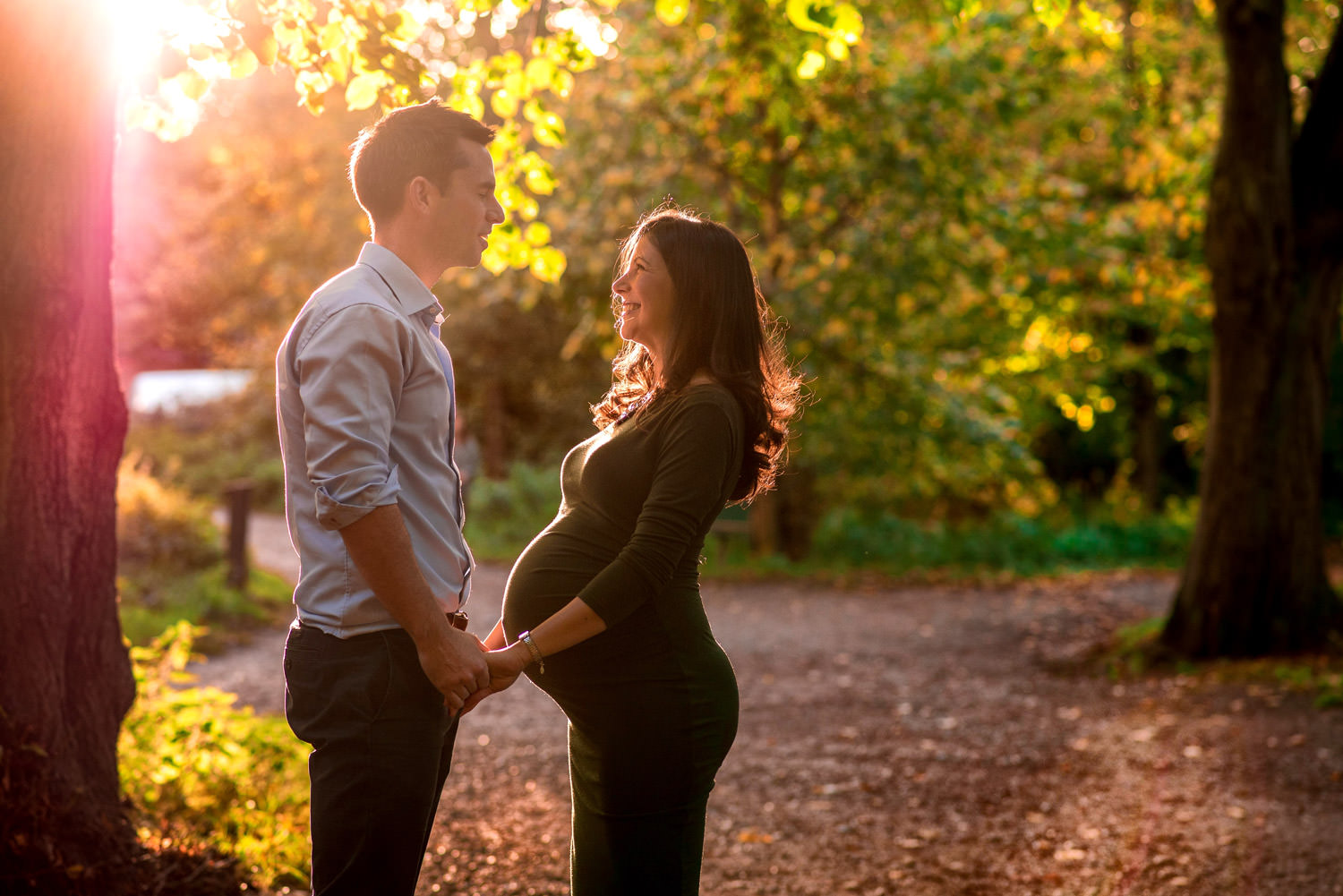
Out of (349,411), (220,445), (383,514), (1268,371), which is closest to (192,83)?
(349,411)

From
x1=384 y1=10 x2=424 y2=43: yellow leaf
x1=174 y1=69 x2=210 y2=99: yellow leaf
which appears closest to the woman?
x1=384 y1=10 x2=424 y2=43: yellow leaf

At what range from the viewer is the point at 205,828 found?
4496 millimetres

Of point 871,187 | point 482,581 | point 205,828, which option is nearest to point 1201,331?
point 871,187

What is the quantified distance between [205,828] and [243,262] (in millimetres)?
22999

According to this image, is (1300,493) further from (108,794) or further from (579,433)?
(579,433)

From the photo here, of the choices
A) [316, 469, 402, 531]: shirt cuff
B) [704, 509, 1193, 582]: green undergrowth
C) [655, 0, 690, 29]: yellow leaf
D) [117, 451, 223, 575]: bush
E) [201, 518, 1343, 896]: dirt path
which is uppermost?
[655, 0, 690, 29]: yellow leaf

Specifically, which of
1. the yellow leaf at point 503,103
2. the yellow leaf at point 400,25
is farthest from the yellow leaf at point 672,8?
the yellow leaf at point 400,25

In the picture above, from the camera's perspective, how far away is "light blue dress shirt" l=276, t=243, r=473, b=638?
87.2 inches

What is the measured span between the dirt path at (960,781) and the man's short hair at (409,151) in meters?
2.94

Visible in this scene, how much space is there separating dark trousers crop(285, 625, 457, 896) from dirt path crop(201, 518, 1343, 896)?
7.53ft

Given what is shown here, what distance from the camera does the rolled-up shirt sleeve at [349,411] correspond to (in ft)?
7.23

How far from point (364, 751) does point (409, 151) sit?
1.16 meters

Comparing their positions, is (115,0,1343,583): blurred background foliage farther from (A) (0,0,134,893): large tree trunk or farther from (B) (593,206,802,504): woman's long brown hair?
(B) (593,206,802,504): woman's long brown hair

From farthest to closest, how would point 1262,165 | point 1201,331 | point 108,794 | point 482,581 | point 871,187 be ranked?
1. point 1201,331
2. point 482,581
3. point 871,187
4. point 1262,165
5. point 108,794
